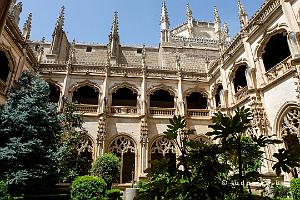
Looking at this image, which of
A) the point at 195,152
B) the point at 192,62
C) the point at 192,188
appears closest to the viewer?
the point at 192,188

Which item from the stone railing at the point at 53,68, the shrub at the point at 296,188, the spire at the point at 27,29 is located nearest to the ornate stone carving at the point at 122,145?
the stone railing at the point at 53,68

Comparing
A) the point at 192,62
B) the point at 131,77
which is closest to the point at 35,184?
the point at 131,77

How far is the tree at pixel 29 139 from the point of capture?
9992 mm

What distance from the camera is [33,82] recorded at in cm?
1323

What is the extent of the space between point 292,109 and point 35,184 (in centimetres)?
1307

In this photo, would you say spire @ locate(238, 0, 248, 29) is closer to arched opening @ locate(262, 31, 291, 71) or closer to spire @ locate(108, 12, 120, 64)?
arched opening @ locate(262, 31, 291, 71)

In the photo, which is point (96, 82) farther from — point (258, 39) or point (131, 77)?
point (258, 39)

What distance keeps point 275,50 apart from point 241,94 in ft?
11.9

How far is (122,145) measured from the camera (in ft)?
59.5

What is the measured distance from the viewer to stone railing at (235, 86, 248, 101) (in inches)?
606

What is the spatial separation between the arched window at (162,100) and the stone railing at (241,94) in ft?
24.2

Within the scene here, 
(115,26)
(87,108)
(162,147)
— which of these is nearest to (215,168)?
(162,147)

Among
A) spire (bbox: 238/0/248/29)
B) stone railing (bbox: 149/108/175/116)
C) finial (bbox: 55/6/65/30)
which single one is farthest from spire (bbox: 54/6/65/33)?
spire (bbox: 238/0/248/29)

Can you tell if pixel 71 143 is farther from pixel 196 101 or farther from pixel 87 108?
pixel 196 101
